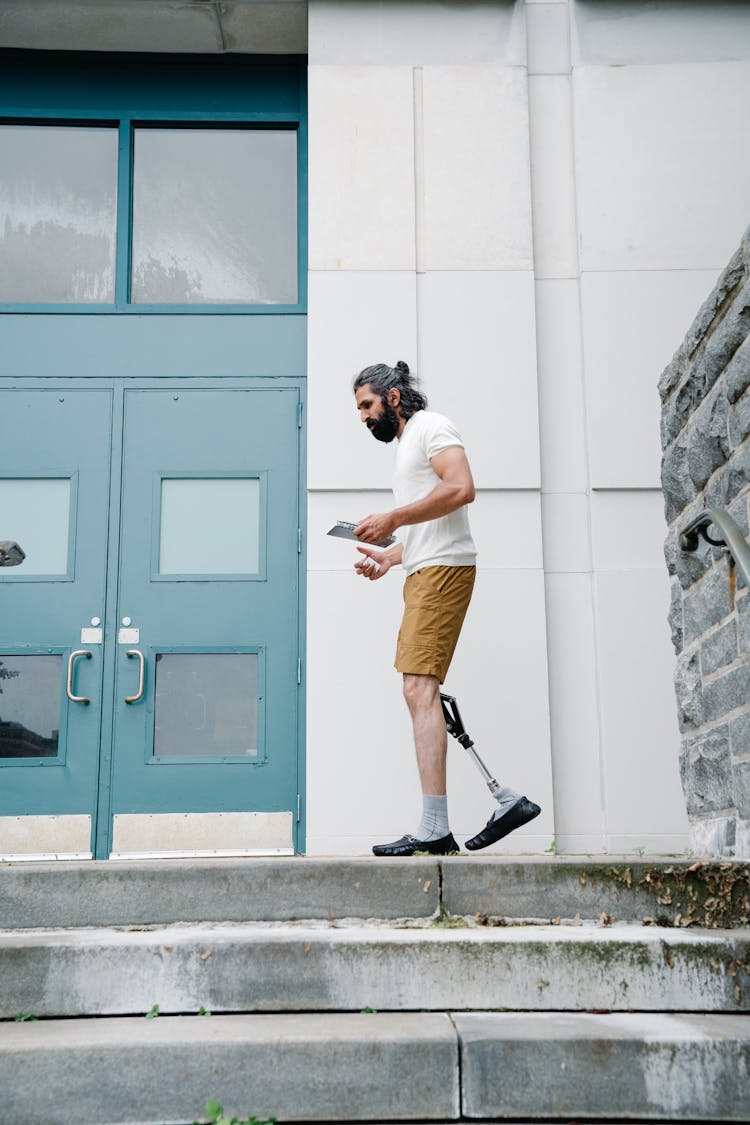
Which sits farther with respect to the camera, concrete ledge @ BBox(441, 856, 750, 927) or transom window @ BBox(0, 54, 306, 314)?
transom window @ BBox(0, 54, 306, 314)

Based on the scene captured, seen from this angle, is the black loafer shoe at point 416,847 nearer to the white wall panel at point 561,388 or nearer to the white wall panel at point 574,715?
the white wall panel at point 574,715

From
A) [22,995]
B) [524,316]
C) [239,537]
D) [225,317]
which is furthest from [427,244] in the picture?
[22,995]

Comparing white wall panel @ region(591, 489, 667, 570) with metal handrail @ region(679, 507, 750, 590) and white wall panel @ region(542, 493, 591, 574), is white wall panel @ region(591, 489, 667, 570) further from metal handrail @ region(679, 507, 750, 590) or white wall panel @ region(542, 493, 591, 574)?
metal handrail @ region(679, 507, 750, 590)

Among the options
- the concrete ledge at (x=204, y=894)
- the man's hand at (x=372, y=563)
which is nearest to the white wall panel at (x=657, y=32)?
the man's hand at (x=372, y=563)

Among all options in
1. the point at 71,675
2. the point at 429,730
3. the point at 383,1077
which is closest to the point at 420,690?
the point at 429,730

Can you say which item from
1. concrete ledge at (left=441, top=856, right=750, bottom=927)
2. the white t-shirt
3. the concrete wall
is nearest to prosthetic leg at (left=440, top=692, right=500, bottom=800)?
the white t-shirt

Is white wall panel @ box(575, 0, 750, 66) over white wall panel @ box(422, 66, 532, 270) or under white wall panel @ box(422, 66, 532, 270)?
over

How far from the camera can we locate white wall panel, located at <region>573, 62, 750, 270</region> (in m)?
6.92

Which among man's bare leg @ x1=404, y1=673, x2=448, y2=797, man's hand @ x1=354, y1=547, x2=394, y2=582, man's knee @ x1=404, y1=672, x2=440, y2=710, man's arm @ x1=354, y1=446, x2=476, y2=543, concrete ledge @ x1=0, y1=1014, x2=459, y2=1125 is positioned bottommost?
concrete ledge @ x1=0, y1=1014, x2=459, y2=1125

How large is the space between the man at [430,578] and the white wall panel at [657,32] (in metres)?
3.21

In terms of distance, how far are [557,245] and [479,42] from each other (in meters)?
1.27

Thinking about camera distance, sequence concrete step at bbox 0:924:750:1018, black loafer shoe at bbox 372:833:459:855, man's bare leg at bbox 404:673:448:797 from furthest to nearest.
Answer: man's bare leg at bbox 404:673:448:797 → black loafer shoe at bbox 372:833:459:855 → concrete step at bbox 0:924:750:1018

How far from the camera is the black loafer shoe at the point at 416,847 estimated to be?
4.47 meters

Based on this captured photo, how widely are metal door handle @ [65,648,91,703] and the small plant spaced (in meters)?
3.91
